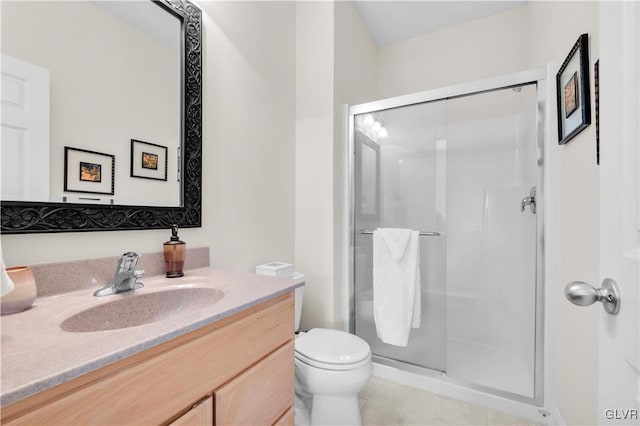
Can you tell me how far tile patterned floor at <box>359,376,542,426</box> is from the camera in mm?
1500

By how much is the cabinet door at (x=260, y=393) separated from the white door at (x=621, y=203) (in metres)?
0.77

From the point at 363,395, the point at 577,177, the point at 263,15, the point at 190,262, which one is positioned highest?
the point at 263,15

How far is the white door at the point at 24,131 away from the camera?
80 cm

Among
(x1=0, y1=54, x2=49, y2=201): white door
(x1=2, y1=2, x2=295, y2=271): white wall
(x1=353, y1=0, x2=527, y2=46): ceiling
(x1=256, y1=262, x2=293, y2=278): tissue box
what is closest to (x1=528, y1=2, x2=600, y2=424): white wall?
(x1=353, y1=0, x2=527, y2=46): ceiling

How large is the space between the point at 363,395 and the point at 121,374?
5.02 feet

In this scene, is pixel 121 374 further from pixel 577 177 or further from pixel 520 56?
pixel 520 56

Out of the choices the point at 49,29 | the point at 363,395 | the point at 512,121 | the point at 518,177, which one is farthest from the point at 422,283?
the point at 49,29

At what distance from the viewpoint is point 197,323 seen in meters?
0.67

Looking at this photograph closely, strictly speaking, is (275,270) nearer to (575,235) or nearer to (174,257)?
(174,257)

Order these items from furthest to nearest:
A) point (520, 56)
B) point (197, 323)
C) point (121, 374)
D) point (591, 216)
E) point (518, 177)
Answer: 1. point (520, 56)
2. point (518, 177)
3. point (591, 216)
4. point (197, 323)
5. point (121, 374)

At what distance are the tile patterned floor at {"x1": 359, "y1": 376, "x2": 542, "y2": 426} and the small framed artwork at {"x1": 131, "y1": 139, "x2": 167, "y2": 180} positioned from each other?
1527mm

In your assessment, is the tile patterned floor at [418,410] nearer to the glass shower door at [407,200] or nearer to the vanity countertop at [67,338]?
the glass shower door at [407,200]

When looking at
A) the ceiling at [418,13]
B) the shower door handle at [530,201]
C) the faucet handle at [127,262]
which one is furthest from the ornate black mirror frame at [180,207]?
the shower door handle at [530,201]

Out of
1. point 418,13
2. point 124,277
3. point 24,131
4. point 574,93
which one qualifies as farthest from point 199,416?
point 418,13
